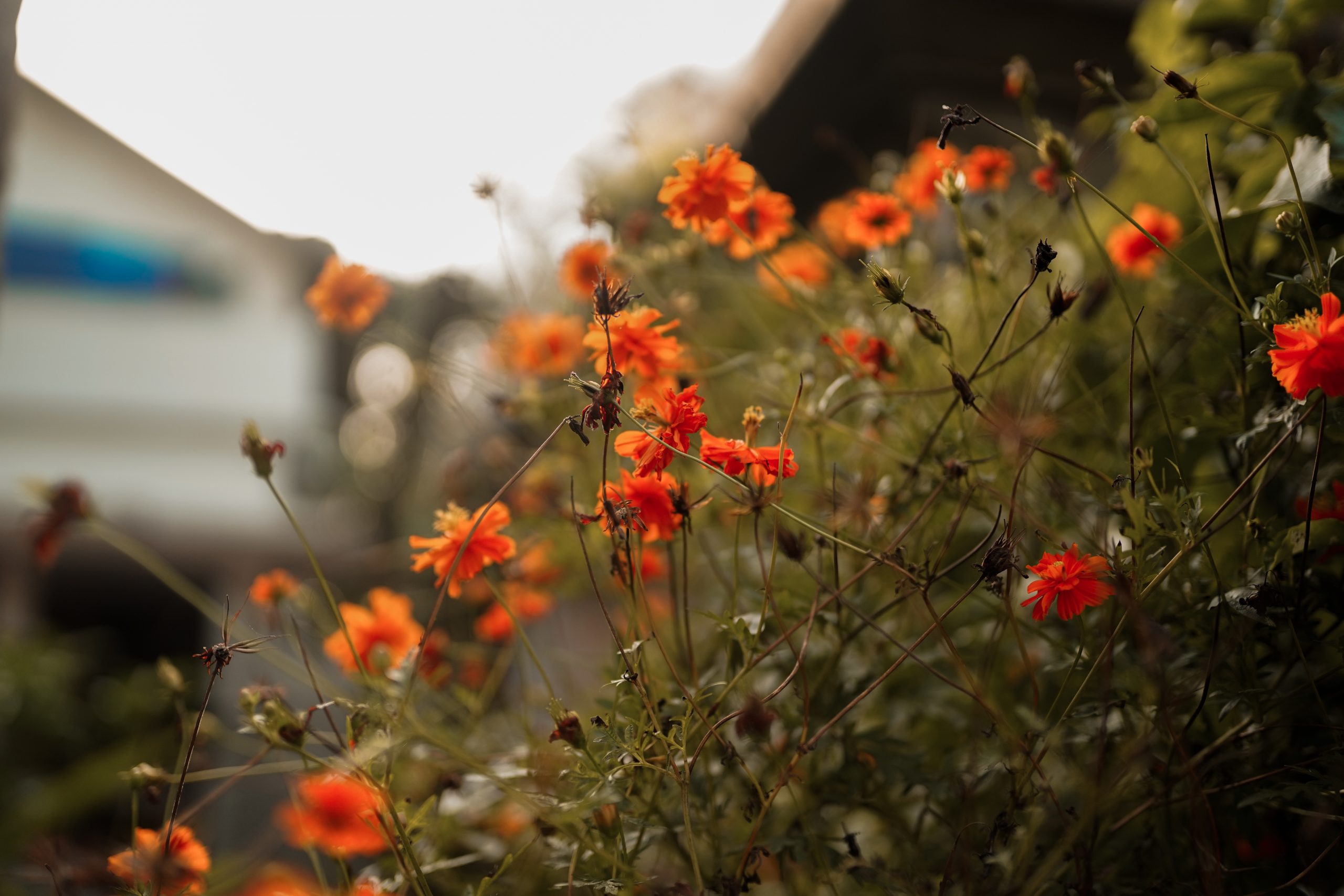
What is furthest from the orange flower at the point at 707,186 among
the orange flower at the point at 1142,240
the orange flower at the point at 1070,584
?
the orange flower at the point at 1142,240

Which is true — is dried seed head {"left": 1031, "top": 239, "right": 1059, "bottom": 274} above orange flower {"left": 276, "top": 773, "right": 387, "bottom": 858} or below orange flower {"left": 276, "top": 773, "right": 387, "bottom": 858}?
above

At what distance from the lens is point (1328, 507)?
574 millimetres

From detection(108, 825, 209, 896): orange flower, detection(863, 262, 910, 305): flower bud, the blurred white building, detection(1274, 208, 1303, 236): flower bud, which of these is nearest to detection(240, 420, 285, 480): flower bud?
detection(108, 825, 209, 896): orange flower

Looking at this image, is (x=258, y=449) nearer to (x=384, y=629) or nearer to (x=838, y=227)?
(x=384, y=629)

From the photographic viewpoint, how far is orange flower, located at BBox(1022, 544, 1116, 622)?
1.59ft

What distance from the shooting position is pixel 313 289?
0.94 m

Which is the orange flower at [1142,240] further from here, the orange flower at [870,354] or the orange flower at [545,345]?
→ the orange flower at [545,345]

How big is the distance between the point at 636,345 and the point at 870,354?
8.1 inches

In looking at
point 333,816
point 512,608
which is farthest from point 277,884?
point 512,608

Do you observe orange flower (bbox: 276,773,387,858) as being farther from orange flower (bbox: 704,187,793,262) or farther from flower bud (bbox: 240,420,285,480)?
orange flower (bbox: 704,187,793,262)

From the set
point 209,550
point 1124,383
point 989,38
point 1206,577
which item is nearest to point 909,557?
point 1206,577

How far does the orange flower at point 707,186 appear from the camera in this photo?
66cm

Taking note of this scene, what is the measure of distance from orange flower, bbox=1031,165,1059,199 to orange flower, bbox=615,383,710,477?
15.3 inches

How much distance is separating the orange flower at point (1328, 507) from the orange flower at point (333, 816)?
2.23 feet
